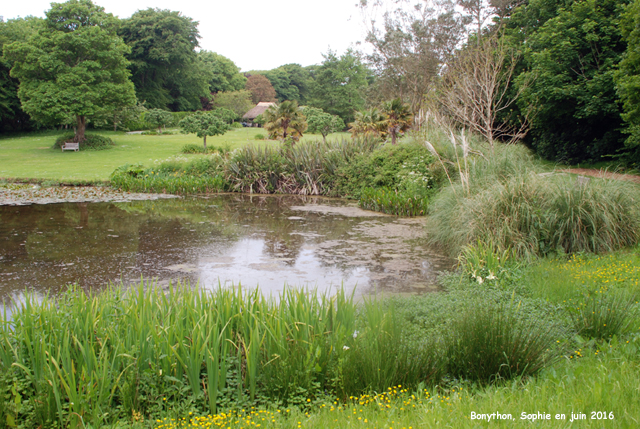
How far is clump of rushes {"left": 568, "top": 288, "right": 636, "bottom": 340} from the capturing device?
3.76m

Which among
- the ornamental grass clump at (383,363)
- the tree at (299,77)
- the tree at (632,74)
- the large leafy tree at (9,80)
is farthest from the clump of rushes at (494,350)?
the tree at (299,77)

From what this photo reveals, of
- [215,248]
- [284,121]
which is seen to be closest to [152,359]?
Result: [215,248]

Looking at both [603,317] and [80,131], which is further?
[80,131]

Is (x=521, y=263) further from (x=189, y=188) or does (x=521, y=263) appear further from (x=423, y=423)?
(x=189, y=188)

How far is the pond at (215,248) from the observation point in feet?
20.5

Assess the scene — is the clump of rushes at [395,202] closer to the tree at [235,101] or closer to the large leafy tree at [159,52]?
the large leafy tree at [159,52]

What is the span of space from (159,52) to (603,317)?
48397 millimetres

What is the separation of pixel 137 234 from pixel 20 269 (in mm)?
2682

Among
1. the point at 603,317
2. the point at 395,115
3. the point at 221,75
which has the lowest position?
the point at 603,317

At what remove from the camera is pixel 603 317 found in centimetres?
381

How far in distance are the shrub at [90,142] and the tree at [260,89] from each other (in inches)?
1609

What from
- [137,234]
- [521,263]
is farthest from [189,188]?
[521,263]

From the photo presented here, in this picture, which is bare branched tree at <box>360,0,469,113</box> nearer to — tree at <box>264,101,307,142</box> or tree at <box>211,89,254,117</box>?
tree at <box>264,101,307,142</box>

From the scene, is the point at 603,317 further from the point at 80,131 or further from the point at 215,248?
the point at 80,131
